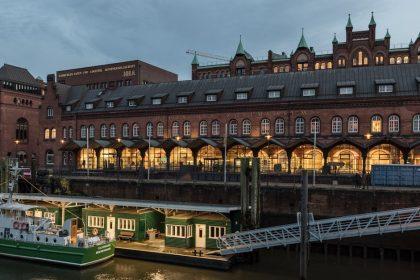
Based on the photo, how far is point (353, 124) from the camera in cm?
5231

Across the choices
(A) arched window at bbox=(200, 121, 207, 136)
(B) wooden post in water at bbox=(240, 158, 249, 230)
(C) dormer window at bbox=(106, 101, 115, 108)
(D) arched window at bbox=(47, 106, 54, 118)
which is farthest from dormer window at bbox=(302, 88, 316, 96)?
(D) arched window at bbox=(47, 106, 54, 118)

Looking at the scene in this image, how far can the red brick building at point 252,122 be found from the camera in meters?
50.8

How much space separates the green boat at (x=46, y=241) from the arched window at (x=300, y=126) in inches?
1213

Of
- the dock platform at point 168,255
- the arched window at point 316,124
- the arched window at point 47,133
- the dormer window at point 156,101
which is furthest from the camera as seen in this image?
the arched window at point 47,133

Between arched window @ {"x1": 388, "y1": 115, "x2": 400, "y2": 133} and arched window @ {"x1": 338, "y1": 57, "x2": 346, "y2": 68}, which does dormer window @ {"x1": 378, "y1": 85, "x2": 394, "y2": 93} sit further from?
arched window @ {"x1": 338, "y1": 57, "x2": 346, "y2": 68}

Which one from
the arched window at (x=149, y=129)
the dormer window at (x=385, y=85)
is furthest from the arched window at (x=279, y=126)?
the arched window at (x=149, y=129)

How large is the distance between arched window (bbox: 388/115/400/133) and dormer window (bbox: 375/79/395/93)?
3.44 meters

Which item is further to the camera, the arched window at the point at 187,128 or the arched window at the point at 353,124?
the arched window at the point at 187,128

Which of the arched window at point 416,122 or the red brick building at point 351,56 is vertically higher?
the red brick building at point 351,56

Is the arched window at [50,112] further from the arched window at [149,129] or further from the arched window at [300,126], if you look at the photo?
the arched window at [300,126]

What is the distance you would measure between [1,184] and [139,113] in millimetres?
22819

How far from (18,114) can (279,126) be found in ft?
185

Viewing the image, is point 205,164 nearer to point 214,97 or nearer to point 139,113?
point 214,97

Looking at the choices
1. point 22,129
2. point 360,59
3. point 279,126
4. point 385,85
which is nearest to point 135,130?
point 279,126
